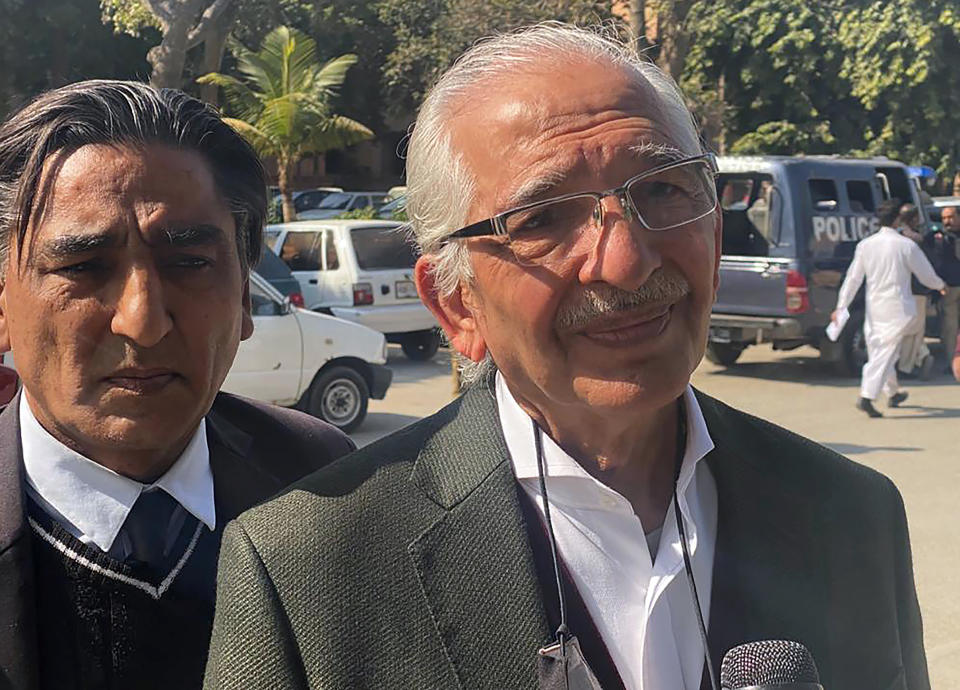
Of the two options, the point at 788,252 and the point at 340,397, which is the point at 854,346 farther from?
the point at 340,397

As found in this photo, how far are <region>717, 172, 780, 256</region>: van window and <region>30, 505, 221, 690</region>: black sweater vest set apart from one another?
10826mm

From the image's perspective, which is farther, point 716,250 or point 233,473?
point 233,473

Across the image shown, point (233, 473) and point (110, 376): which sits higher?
point (110, 376)

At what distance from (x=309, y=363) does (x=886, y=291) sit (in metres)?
5.41

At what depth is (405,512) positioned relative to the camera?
65.7 inches

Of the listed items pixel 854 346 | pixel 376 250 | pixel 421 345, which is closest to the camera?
pixel 854 346

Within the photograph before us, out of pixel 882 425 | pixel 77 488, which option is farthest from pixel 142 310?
pixel 882 425

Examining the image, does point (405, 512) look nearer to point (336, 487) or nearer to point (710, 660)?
point (336, 487)

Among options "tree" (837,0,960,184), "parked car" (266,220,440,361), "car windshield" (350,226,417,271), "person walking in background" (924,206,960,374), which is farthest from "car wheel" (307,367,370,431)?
"tree" (837,0,960,184)

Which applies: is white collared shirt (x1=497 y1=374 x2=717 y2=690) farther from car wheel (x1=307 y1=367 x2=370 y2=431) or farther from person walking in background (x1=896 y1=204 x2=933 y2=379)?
person walking in background (x1=896 y1=204 x2=933 y2=379)

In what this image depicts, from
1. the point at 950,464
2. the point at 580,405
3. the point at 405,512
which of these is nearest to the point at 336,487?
the point at 405,512

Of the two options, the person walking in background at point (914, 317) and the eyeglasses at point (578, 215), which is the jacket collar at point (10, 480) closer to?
the eyeglasses at point (578, 215)

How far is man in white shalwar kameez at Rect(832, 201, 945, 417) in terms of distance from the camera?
1016 centimetres

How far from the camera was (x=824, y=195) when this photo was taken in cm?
1246
